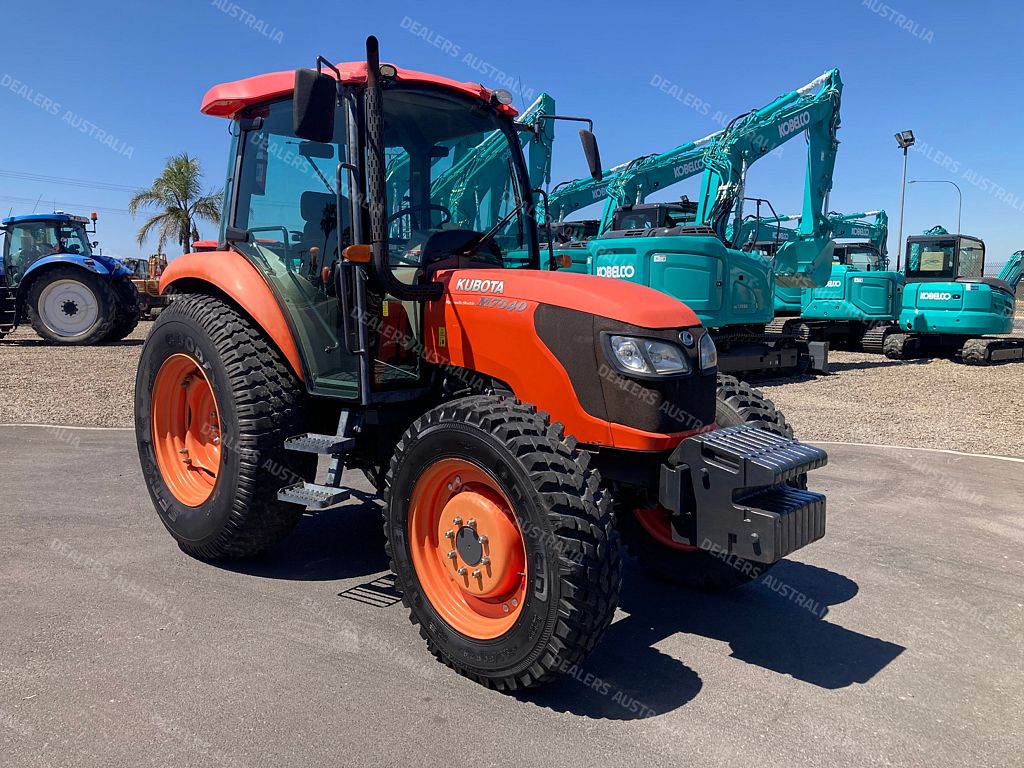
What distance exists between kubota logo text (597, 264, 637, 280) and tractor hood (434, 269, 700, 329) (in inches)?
331

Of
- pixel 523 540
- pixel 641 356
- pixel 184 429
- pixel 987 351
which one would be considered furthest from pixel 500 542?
pixel 987 351

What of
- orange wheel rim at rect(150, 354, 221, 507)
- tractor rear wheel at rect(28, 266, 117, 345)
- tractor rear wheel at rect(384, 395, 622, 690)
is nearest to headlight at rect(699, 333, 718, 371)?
tractor rear wheel at rect(384, 395, 622, 690)

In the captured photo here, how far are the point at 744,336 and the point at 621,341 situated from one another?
388 inches

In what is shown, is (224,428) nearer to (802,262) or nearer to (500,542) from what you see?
(500,542)

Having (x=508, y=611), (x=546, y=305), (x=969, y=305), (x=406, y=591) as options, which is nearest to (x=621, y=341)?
(x=546, y=305)

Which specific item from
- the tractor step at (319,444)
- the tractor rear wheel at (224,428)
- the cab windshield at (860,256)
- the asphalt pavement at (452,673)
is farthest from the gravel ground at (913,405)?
the tractor rear wheel at (224,428)

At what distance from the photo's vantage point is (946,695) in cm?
317

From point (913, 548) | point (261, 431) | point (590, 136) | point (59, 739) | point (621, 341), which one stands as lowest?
point (59, 739)

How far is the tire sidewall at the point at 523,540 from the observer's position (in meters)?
2.92

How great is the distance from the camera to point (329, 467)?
13.2 ft

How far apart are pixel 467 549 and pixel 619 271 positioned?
944 centimetres

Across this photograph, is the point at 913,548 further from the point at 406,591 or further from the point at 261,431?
the point at 261,431

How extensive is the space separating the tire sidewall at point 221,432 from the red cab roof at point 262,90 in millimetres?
Answer: 1226

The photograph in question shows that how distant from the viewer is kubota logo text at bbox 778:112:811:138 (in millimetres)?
14008
